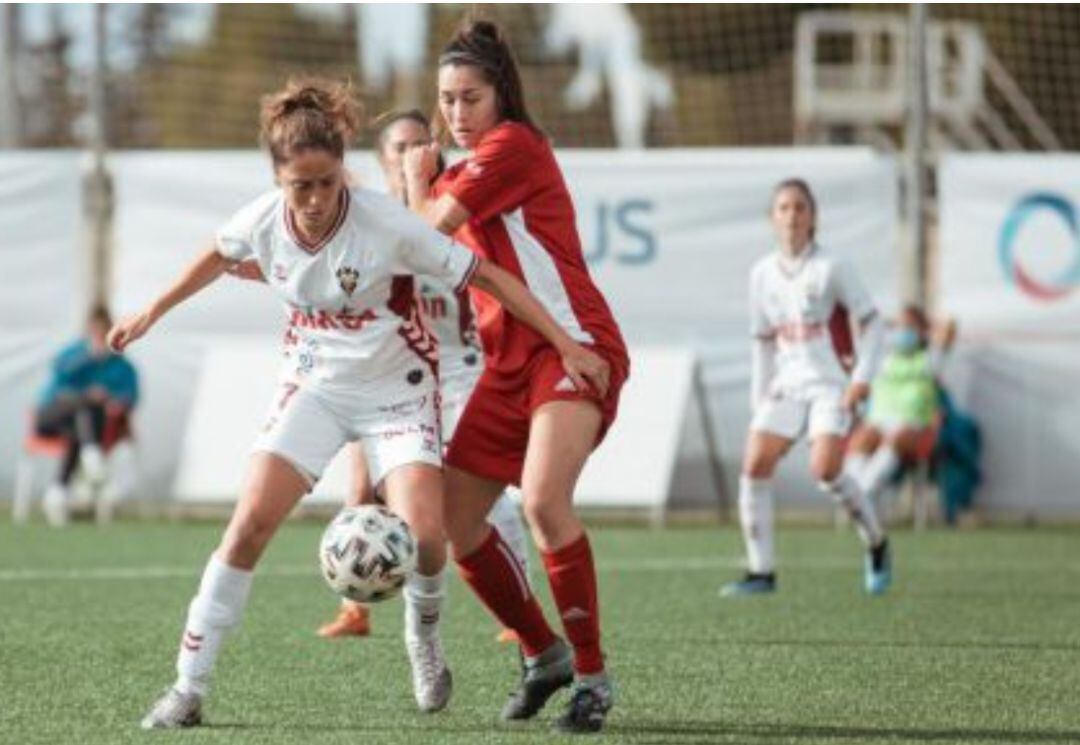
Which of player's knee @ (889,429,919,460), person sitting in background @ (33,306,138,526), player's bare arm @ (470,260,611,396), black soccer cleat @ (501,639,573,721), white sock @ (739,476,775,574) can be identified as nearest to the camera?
player's bare arm @ (470,260,611,396)

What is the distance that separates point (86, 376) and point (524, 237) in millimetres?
10142

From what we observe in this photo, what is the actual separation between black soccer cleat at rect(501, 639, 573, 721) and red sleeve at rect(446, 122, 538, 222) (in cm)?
120

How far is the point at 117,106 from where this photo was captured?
19.5 meters

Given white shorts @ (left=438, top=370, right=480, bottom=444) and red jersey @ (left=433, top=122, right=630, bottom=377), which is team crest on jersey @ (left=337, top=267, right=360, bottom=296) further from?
white shorts @ (left=438, top=370, right=480, bottom=444)

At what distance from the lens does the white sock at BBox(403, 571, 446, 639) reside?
6754 mm

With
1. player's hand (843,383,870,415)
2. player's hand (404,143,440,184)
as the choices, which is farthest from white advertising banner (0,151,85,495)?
player's hand (404,143,440,184)

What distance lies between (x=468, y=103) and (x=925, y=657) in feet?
9.18

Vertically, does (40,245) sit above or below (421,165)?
below

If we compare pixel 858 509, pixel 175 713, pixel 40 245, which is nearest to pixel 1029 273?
pixel 858 509

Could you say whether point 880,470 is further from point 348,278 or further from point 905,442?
point 348,278

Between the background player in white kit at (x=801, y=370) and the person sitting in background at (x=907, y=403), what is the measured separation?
4.77 m

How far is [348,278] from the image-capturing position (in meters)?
6.34

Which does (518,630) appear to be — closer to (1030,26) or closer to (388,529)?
(388,529)

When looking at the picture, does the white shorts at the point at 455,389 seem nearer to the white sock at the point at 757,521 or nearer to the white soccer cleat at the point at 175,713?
the white soccer cleat at the point at 175,713
